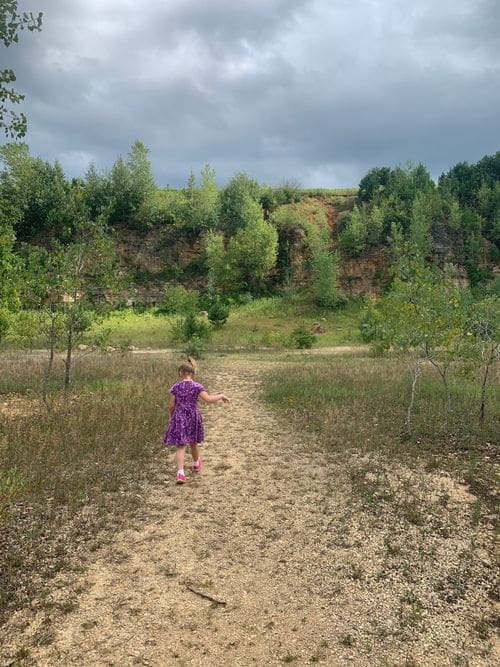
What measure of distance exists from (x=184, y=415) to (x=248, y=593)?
13.1 ft

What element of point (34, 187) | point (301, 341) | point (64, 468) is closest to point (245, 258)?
point (301, 341)

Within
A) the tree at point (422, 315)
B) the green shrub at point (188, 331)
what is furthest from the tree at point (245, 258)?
the tree at point (422, 315)

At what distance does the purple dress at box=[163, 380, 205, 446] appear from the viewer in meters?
8.71

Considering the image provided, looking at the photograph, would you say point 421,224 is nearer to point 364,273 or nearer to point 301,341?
point 364,273

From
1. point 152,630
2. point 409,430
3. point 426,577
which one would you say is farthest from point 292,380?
point 152,630

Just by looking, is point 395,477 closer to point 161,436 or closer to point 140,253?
point 161,436

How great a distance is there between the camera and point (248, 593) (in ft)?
17.3

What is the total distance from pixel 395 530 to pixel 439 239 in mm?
56618

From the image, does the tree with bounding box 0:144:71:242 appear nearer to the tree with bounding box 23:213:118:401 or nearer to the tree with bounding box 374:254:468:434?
the tree with bounding box 23:213:118:401

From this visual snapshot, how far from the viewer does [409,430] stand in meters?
11.3

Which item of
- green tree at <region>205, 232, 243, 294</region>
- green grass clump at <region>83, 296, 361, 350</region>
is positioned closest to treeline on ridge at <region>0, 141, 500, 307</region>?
green tree at <region>205, 232, 243, 294</region>

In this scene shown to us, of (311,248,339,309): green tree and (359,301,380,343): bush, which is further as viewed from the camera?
(311,248,339,309): green tree

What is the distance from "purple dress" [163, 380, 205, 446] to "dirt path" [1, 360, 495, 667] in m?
0.91

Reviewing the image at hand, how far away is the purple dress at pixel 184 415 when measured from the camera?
8711 millimetres
